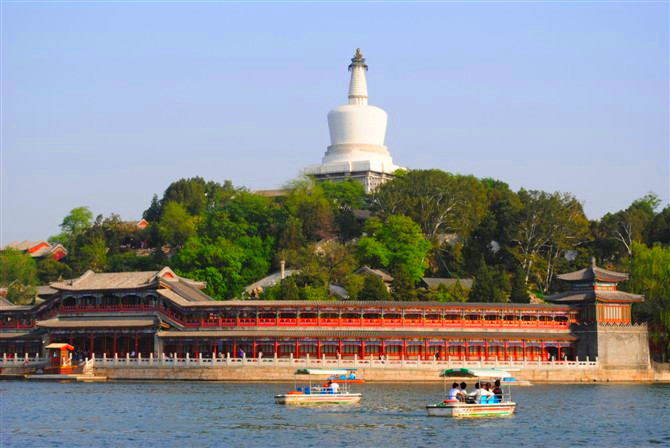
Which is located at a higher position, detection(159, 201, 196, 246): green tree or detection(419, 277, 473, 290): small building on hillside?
detection(159, 201, 196, 246): green tree

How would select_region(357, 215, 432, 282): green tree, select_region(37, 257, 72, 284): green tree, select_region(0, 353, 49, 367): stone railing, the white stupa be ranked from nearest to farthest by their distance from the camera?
select_region(0, 353, 49, 367): stone railing, select_region(357, 215, 432, 282): green tree, select_region(37, 257, 72, 284): green tree, the white stupa

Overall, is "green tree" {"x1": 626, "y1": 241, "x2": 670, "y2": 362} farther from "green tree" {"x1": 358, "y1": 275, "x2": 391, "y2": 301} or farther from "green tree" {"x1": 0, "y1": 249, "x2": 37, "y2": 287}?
→ "green tree" {"x1": 0, "y1": 249, "x2": 37, "y2": 287}

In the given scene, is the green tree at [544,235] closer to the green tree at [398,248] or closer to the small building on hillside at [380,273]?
the green tree at [398,248]

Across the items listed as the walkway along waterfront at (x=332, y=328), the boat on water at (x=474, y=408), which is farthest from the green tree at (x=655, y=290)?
the boat on water at (x=474, y=408)

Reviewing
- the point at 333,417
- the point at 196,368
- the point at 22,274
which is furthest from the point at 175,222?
the point at 333,417

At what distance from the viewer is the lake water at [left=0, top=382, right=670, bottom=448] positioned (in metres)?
47.5

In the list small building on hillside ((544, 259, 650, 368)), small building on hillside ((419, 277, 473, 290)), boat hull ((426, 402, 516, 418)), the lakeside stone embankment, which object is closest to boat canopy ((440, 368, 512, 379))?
boat hull ((426, 402, 516, 418))

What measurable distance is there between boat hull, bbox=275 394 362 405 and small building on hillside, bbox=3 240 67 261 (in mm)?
66988

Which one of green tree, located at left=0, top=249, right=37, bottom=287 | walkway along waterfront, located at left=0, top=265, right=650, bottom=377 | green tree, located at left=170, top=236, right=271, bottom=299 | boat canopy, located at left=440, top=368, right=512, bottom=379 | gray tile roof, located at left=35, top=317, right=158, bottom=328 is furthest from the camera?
green tree, located at left=0, top=249, right=37, bottom=287

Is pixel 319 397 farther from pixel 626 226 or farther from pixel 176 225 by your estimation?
pixel 176 225

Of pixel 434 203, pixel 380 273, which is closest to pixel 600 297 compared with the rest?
pixel 380 273

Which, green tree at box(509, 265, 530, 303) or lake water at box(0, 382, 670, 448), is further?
green tree at box(509, 265, 530, 303)

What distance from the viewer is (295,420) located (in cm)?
5278

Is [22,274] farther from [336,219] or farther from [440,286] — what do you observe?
[440,286]
